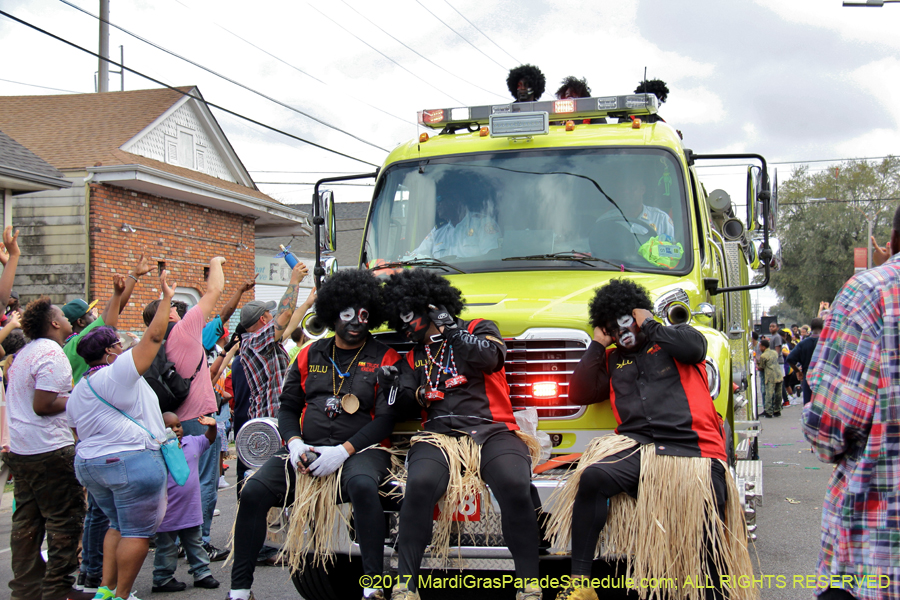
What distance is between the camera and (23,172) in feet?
41.0

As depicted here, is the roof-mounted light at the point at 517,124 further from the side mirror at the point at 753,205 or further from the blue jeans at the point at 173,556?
the blue jeans at the point at 173,556

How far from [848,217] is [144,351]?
55.9 meters

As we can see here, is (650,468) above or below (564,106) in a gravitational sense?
below

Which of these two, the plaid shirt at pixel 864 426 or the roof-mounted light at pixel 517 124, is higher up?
the roof-mounted light at pixel 517 124

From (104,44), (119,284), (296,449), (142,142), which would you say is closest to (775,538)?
(296,449)

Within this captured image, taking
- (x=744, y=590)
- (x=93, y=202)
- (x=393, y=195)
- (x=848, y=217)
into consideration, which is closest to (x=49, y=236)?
(x=93, y=202)

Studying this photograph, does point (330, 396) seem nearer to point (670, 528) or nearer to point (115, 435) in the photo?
point (115, 435)

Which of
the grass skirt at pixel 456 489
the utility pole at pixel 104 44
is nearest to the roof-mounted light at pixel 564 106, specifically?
the grass skirt at pixel 456 489

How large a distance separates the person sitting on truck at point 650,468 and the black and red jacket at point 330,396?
1.05 meters

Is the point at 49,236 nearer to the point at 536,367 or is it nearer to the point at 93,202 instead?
the point at 93,202

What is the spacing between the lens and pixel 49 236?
670 inches

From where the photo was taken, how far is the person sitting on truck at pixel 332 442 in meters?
4.14

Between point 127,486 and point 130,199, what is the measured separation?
14153 mm

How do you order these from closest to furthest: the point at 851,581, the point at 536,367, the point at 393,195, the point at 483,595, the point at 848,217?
the point at 851,581 → the point at 536,367 → the point at 483,595 → the point at 393,195 → the point at 848,217
